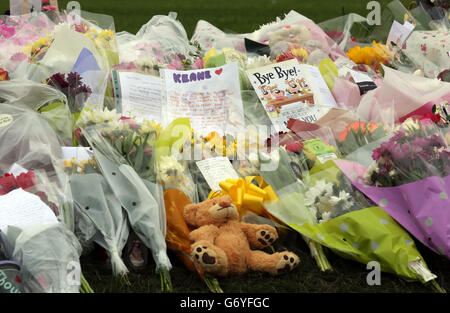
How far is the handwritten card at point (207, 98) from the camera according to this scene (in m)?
2.87

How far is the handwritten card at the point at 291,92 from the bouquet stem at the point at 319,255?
2.80ft

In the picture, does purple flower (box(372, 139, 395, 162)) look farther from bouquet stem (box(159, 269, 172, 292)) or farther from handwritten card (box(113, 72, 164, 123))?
handwritten card (box(113, 72, 164, 123))

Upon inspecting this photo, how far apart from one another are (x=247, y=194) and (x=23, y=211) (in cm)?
77

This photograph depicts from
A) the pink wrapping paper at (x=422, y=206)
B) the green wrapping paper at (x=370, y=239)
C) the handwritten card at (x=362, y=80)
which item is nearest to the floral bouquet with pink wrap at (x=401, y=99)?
the handwritten card at (x=362, y=80)

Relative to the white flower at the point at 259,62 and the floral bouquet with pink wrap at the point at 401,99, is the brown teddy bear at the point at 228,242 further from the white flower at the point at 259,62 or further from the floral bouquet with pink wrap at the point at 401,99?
the white flower at the point at 259,62

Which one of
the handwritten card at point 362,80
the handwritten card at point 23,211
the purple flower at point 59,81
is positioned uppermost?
the purple flower at point 59,81

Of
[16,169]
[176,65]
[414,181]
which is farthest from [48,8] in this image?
[414,181]

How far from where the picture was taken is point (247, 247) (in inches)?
81.7

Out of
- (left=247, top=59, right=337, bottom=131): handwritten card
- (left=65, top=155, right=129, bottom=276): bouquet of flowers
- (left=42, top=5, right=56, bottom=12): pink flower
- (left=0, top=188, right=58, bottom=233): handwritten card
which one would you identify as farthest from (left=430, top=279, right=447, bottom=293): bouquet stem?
(left=42, top=5, right=56, bottom=12): pink flower

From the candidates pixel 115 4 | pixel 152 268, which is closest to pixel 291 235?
pixel 152 268

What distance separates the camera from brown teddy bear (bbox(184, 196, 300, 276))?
6.36ft

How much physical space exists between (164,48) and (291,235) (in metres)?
1.76

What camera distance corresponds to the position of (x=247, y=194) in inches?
87.9

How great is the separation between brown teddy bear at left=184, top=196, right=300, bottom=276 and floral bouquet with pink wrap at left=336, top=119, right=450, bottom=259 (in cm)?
39
